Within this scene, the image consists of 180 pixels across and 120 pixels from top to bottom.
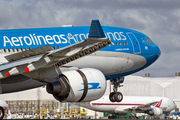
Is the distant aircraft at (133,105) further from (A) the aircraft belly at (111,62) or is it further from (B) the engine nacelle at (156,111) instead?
(A) the aircraft belly at (111,62)

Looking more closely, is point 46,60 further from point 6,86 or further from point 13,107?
point 13,107

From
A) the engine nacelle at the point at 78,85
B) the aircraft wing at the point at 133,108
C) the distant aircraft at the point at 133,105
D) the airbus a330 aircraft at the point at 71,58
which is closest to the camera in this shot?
the airbus a330 aircraft at the point at 71,58

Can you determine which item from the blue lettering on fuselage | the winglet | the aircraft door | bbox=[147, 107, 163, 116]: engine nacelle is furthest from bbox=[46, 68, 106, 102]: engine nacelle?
bbox=[147, 107, 163, 116]: engine nacelle

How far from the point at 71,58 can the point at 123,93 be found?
67293 mm

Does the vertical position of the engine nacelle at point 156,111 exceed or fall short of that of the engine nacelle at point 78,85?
it falls short

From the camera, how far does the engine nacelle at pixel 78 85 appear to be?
631 inches

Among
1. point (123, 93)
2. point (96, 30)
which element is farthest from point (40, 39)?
point (123, 93)

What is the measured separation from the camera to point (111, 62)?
66.9 feet

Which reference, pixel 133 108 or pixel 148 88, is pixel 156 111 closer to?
pixel 133 108

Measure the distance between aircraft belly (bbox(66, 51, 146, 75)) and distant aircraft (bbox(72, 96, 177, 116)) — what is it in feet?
102

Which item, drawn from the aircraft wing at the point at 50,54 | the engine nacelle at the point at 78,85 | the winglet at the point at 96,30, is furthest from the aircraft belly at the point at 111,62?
the winglet at the point at 96,30

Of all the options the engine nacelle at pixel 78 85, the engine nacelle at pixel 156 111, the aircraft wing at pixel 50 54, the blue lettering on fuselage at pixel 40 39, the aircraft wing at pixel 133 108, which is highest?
the blue lettering on fuselage at pixel 40 39

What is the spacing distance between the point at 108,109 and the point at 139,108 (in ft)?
18.2

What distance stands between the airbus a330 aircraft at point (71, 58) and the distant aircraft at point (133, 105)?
A: 30.8 m
